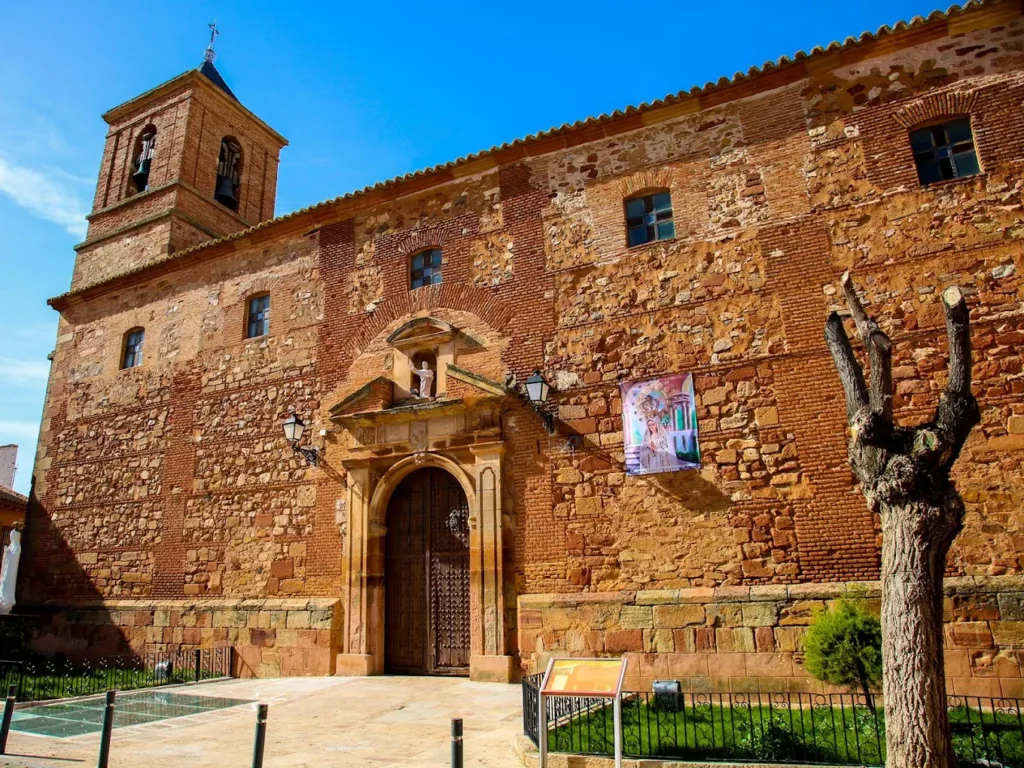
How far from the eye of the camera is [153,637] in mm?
13531

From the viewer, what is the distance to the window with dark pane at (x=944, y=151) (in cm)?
974

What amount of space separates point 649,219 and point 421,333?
168 inches

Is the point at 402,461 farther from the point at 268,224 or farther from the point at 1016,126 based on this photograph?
the point at 1016,126

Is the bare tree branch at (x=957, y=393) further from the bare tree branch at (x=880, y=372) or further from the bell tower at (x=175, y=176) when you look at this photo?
the bell tower at (x=175, y=176)

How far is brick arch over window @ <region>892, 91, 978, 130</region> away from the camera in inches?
385

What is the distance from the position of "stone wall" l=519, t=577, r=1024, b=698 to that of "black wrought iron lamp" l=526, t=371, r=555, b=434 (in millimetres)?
2551

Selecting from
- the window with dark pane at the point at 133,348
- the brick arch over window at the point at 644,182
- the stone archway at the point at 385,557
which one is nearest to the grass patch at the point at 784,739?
the stone archway at the point at 385,557

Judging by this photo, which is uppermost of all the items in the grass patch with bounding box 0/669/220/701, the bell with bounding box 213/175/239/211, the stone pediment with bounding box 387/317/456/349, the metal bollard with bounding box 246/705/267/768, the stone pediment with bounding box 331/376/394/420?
the bell with bounding box 213/175/239/211

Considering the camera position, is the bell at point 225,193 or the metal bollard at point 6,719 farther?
the bell at point 225,193

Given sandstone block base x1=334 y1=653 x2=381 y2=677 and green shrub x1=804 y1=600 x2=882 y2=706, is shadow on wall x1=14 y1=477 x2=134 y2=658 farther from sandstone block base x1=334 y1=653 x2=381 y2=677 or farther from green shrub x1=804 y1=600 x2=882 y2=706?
green shrub x1=804 y1=600 x2=882 y2=706

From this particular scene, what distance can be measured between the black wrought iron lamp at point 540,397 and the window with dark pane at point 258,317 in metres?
6.29

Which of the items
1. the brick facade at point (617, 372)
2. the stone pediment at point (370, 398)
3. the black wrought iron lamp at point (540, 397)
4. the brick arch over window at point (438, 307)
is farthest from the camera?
the stone pediment at point (370, 398)

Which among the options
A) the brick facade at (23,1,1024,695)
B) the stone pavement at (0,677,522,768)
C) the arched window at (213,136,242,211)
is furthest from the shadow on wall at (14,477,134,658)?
the arched window at (213,136,242,211)

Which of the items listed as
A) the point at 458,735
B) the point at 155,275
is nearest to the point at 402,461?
the point at 458,735
